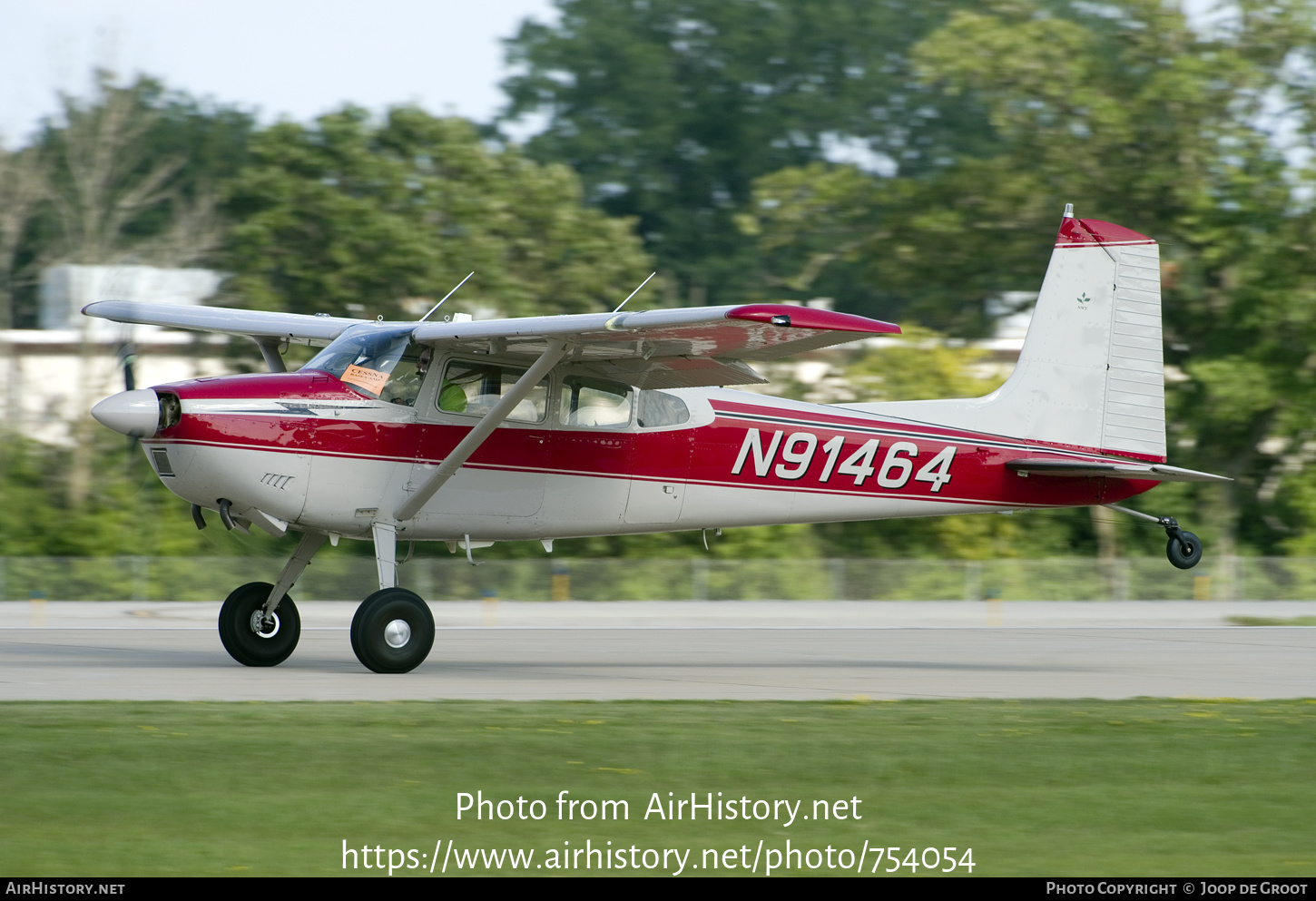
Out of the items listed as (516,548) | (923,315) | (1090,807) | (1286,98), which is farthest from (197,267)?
(1090,807)

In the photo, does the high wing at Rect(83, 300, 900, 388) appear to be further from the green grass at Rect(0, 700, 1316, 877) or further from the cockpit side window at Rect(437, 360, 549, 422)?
the green grass at Rect(0, 700, 1316, 877)

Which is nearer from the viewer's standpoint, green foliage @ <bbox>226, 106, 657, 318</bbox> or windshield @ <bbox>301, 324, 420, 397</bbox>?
windshield @ <bbox>301, 324, 420, 397</bbox>

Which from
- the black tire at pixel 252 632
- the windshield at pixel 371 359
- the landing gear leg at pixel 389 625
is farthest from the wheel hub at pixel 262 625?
the windshield at pixel 371 359

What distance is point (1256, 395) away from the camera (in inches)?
1169

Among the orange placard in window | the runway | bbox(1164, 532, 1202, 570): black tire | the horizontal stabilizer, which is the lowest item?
the runway

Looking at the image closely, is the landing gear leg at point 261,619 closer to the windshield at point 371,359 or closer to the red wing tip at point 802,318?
the windshield at point 371,359

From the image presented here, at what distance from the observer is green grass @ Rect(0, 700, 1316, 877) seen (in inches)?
268

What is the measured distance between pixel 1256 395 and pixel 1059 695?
1941 centimetres

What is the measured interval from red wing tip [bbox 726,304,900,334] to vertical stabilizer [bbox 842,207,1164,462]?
4523 mm

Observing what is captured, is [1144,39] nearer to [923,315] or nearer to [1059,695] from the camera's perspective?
[923,315]

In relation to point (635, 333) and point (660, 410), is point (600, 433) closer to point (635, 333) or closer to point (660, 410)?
point (660, 410)

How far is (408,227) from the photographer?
30031mm

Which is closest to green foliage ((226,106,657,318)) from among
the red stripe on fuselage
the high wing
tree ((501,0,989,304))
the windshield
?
the high wing

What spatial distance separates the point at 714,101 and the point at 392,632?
1984 inches
